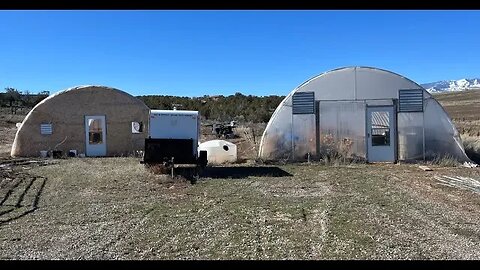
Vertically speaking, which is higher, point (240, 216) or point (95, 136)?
point (95, 136)

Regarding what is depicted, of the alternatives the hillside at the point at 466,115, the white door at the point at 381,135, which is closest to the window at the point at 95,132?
the white door at the point at 381,135

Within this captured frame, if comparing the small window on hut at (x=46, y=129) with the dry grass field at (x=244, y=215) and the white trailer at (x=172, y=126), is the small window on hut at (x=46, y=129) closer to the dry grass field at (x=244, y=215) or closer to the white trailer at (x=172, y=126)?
the dry grass field at (x=244, y=215)

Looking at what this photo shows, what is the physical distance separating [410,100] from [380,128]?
1.53m

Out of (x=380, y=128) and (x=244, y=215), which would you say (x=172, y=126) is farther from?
(x=244, y=215)

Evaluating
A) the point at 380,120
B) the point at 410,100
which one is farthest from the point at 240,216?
the point at 410,100

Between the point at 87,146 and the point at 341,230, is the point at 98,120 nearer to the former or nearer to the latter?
the point at 87,146

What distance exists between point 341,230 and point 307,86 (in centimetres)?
1206

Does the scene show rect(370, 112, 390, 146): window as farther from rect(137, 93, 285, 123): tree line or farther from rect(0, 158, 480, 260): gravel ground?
rect(137, 93, 285, 123): tree line

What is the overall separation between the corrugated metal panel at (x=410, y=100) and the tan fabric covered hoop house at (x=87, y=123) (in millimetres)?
12406

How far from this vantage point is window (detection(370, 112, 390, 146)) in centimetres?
1810

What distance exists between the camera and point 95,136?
77.3 feet

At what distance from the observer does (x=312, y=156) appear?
18.5m

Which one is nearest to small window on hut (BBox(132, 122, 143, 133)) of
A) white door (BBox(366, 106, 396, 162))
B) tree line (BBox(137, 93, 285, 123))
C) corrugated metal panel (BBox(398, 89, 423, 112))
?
white door (BBox(366, 106, 396, 162))

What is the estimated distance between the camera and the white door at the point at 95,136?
76.5 ft
